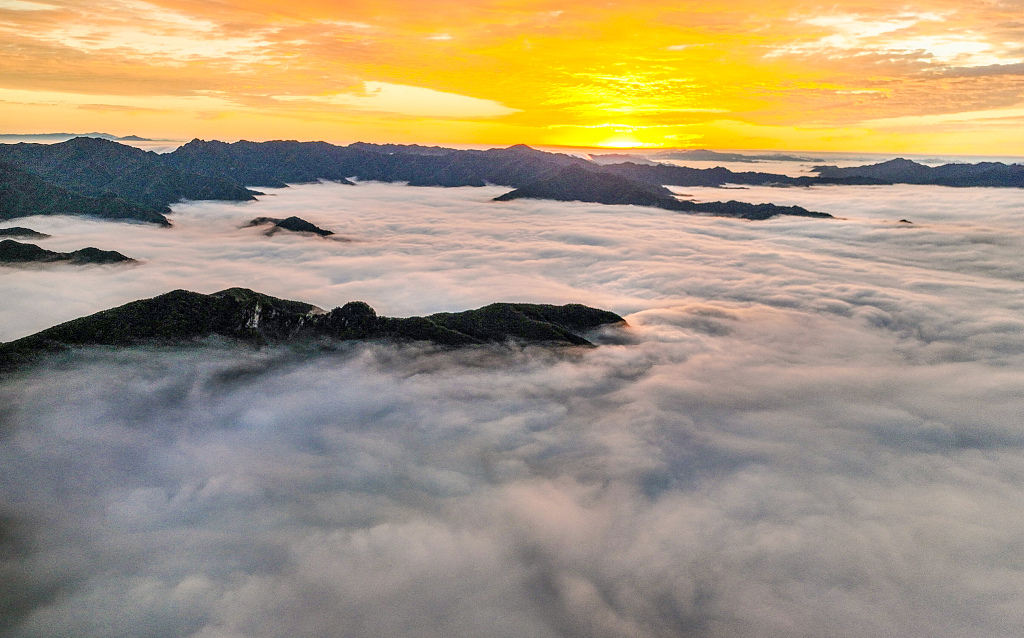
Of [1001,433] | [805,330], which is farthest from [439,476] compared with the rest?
[805,330]

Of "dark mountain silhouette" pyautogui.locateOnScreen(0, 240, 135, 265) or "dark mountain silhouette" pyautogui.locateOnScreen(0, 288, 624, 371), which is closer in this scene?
"dark mountain silhouette" pyautogui.locateOnScreen(0, 288, 624, 371)

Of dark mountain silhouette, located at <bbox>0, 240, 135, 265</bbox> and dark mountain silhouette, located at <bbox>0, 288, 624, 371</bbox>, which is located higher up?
dark mountain silhouette, located at <bbox>0, 240, 135, 265</bbox>

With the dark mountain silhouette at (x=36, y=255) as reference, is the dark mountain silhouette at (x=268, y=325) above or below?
below

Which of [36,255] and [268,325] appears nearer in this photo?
[268,325]

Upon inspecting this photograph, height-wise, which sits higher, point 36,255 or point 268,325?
point 36,255

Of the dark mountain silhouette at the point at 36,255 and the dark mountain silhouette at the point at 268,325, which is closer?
the dark mountain silhouette at the point at 268,325

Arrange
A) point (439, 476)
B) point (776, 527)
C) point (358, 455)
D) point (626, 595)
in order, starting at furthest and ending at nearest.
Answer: point (358, 455), point (439, 476), point (776, 527), point (626, 595)

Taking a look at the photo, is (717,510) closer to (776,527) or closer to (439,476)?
(776,527)

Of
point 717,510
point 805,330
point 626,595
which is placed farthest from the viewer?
point 805,330
